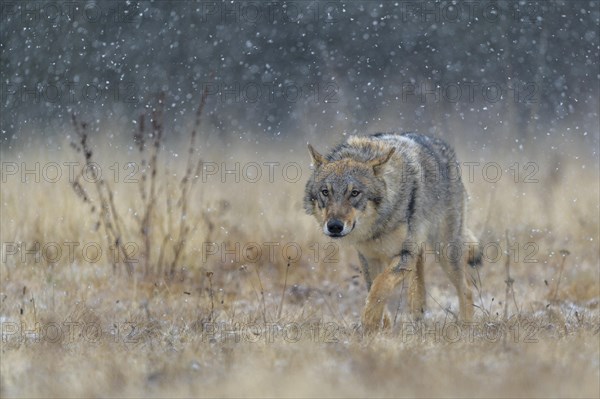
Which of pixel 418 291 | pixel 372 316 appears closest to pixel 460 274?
pixel 418 291

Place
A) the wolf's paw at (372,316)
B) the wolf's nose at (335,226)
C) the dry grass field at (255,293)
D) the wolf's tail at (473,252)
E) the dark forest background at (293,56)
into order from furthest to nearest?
the dark forest background at (293,56)
the wolf's tail at (473,252)
the wolf's paw at (372,316)
the wolf's nose at (335,226)
the dry grass field at (255,293)

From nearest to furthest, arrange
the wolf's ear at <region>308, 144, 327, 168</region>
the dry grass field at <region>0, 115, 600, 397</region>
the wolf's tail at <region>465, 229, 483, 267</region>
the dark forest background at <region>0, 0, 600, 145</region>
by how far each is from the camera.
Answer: the dry grass field at <region>0, 115, 600, 397</region>, the wolf's ear at <region>308, 144, 327, 168</region>, the wolf's tail at <region>465, 229, 483, 267</region>, the dark forest background at <region>0, 0, 600, 145</region>

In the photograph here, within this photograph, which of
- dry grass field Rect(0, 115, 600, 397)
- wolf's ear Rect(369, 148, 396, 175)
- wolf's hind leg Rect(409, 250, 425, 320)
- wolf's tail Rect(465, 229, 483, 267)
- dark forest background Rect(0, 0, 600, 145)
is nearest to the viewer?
dry grass field Rect(0, 115, 600, 397)

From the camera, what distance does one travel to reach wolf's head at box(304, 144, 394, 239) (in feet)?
18.3

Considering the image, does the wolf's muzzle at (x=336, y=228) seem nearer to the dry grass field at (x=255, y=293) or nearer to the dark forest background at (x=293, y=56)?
the dry grass field at (x=255, y=293)

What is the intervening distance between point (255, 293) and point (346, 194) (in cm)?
212

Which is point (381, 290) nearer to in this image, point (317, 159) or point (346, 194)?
point (346, 194)

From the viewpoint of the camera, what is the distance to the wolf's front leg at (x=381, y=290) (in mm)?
5719

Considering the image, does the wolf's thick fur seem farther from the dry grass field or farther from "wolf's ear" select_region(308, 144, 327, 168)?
the dry grass field

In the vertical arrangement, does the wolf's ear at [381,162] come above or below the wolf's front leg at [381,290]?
above

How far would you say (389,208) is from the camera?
5895 millimetres

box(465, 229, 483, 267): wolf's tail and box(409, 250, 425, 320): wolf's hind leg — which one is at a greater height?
box(465, 229, 483, 267): wolf's tail

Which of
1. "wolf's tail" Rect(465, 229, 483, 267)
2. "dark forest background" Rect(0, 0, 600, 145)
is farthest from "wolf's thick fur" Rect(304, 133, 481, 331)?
"dark forest background" Rect(0, 0, 600, 145)

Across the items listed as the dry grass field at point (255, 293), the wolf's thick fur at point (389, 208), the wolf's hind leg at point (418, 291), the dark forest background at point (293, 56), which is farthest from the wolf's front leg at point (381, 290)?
the dark forest background at point (293, 56)
